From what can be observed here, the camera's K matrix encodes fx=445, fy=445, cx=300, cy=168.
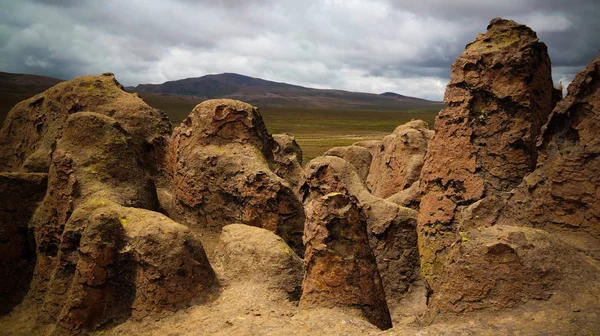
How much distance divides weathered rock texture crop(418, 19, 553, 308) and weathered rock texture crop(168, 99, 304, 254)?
5225mm

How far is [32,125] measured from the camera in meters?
19.3

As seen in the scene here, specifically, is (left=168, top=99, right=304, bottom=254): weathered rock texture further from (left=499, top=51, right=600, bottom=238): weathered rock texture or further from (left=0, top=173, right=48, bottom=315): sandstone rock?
(left=499, top=51, right=600, bottom=238): weathered rock texture

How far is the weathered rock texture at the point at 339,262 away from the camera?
1080 centimetres

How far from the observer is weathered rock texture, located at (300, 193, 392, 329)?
10.8 metres

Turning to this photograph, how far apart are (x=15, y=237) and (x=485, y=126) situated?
14847mm

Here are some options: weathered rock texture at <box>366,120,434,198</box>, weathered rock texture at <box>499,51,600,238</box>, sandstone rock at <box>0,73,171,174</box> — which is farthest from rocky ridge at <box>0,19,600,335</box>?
weathered rock texture at <box>366,120,434,198</box>

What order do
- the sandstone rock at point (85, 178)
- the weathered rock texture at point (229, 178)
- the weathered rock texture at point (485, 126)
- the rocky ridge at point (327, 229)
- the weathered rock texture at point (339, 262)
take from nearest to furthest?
the rocky ridge at point (327, 229) < the weathered rock texture at point (339, 262) < the weathered rock texture at point (485, 126) < the sandstone rock at point (85, 178) < the weathered rock texture at point (229, 178)

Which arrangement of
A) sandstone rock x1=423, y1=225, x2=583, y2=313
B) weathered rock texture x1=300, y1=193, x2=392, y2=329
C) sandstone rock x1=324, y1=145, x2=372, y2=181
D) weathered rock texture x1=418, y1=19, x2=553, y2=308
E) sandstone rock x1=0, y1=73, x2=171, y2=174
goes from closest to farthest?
sandstone rock x1=423, y1=225, x2=583, y2=313
weathered rock texture x1=300, y1=193, x2=392, y2=329
weathered rock texture x1=418, y1=19, x2=553, y2=308
sandstone rock x1=0, y1=73, x2=171, y2=174
sandstone rock x1=324, y1=145, x2=372, y2=181

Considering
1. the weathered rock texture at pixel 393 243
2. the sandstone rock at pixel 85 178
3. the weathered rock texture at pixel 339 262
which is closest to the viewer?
the weathered rock texture at pixel 339 262

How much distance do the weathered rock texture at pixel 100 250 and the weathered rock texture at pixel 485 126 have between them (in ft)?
22.7

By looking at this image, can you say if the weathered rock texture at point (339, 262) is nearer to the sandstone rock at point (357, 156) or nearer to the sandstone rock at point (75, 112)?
the sandstone rock at point (75, 112)

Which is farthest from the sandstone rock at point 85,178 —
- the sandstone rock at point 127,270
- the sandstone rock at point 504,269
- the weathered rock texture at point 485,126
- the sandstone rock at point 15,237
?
the sandstone rock at point 504,269

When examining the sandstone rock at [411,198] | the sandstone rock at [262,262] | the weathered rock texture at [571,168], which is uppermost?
the weathered rock texture at [571,168]

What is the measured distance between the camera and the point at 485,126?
12469 millimetres
